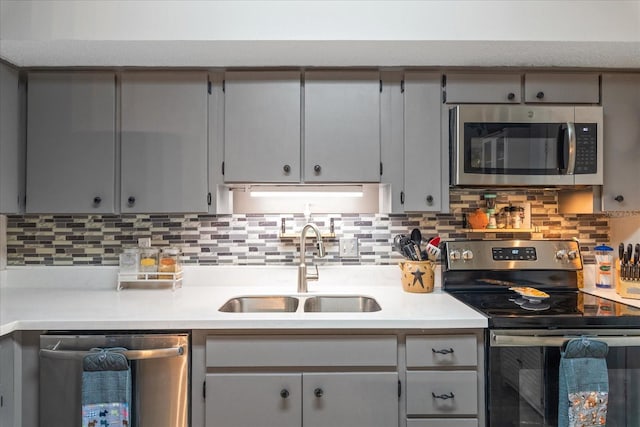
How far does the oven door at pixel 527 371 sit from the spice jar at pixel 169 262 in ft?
5.13

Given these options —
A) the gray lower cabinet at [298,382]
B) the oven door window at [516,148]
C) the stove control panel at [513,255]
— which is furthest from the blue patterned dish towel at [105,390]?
the oven door window at [516,148]

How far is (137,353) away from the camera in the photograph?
1562 millimetres

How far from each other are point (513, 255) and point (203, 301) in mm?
1587

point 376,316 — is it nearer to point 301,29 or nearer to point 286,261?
point 286,261

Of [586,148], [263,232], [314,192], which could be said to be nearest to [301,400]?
[263,232]

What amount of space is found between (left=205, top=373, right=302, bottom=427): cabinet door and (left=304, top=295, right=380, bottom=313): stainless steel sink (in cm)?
53

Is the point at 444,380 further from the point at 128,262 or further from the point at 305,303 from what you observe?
the point at 128,262

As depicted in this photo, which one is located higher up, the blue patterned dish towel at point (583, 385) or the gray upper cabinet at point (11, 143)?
the gray upper cabinet at point (11, 143)

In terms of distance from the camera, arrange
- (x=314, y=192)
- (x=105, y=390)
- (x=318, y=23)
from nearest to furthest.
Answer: (x=105, y=390) < (x=318, y=23) < (x=314, y=192)

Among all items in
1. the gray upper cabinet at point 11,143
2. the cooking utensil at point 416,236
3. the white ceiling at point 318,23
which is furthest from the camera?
the cooking utensil at point 416,236

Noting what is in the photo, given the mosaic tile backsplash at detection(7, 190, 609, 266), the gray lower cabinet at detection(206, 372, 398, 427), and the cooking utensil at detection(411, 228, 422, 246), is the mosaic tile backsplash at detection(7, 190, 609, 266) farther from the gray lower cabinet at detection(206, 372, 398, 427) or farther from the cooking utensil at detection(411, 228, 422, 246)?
the gray lower cabinet at detection(206, 372, 398, 427)

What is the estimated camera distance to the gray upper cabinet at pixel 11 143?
1925 mm

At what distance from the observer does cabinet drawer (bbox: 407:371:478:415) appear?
64.2 inches

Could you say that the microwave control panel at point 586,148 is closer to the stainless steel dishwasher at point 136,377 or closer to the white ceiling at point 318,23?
the white ceiling at point 318,23
